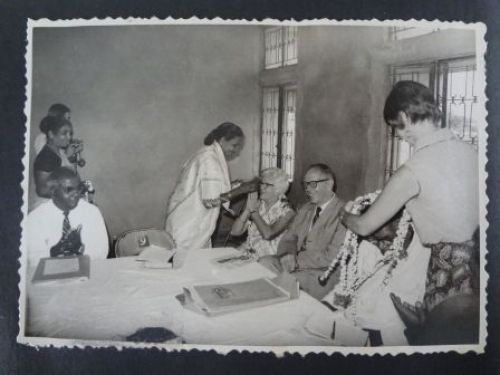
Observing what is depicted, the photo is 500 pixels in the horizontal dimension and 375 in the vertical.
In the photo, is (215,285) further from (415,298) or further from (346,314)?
(415,298)

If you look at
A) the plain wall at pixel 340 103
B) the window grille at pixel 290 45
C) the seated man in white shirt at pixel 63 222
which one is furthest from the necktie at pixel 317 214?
the seated man in white shirt at pixel 63 222

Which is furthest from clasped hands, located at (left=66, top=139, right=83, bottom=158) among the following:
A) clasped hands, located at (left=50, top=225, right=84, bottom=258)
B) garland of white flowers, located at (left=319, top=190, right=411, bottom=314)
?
garland of white flowers, located at (left=319, top=190, right=411, bottom=314)

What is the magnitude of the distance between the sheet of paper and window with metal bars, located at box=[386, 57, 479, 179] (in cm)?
135

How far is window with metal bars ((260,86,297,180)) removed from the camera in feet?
6.25

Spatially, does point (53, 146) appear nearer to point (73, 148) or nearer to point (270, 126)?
point (73, 148)

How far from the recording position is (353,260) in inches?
73.9

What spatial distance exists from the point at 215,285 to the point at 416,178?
0.91 metres

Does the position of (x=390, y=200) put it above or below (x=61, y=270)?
above

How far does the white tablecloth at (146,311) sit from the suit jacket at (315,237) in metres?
0.17

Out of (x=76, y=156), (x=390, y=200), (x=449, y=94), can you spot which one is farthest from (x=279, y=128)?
(x=76, y=156)

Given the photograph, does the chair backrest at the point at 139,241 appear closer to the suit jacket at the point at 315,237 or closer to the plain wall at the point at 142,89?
the plain wall at the point at 142,89

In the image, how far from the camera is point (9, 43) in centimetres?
190

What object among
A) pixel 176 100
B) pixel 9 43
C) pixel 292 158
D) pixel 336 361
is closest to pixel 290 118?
pixel 292 158

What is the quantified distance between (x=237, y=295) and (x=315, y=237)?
1.41ft
